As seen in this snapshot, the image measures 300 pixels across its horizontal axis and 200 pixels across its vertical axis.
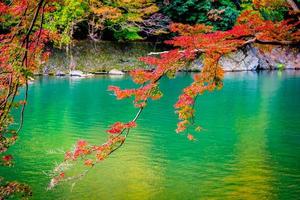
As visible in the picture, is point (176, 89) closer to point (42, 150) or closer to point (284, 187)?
point (42, 150)

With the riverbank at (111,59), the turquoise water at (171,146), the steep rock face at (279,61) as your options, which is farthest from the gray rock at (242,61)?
the turquoise water at (171,146)

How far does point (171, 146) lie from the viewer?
13.5m

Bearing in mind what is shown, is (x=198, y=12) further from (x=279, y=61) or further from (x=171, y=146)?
(x=171, y=146)

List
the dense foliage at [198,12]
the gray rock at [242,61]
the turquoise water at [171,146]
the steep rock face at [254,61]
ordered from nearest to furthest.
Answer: the turquoise water at [171,146]
the dense foliage at [198,12]
the steep rock face at [254,61]
the gray rock at [242,61]

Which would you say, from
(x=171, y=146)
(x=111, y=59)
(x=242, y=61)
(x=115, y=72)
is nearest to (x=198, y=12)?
(x=242, y=61)

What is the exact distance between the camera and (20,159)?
39.5 ft

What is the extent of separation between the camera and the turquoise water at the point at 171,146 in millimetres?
9719

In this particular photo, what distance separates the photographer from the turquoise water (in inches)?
383

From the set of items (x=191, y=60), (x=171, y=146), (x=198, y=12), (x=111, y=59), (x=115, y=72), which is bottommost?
(x=171, y=146)

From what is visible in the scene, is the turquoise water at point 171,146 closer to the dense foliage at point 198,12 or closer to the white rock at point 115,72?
the white rock at point 115,72

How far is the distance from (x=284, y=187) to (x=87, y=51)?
24.3 meters

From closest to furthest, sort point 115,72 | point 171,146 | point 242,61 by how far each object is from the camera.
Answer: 1. point 171,146
2. point 115,72
3. point 242,61

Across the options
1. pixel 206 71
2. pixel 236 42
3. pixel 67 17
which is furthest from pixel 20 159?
pixel 67 17

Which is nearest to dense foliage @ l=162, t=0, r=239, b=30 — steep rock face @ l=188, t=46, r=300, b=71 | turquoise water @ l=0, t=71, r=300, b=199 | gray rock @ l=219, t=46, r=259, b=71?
gray rock @ l=219, t=46, r=259, b=71
